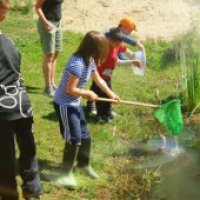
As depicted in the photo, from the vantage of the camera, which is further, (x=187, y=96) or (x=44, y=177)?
(x=187, y=96)

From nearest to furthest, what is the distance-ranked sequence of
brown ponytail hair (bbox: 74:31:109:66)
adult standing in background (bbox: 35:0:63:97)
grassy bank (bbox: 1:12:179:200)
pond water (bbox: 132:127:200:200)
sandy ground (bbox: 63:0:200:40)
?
brown ponytail hair (bbox: 74:31:109:66)
grassy bank (bbox: 1:12:179:200)
pond water (bbox: 132:127:200:200)
adult standing in background (bbox: 35:0:63:97)
sandy ground (bbox: 63:0:200:40)

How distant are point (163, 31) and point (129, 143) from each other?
4468mm

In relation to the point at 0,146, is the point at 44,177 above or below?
below

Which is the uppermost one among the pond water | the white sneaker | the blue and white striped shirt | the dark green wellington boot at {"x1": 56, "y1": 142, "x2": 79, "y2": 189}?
the blue and white striped shirt

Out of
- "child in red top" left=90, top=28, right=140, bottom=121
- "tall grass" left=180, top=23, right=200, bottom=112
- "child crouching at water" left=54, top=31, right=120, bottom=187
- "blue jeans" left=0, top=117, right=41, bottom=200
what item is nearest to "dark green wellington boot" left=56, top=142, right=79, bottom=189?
"child crouching at water" left=54, top=31, right=120, bottom=187

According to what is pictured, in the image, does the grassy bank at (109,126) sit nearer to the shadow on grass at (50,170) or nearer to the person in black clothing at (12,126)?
the shadow on grass at (50,170)

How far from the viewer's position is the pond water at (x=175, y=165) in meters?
5.21

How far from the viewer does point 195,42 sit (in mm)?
8195

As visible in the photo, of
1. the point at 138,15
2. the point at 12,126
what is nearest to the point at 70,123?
the point at 12,126

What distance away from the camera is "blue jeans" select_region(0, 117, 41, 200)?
4117 millimetres

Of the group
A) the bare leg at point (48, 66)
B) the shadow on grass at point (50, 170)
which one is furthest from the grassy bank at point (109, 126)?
the bare leg at point (48, 66)

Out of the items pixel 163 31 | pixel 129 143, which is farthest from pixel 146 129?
pixel 163 31

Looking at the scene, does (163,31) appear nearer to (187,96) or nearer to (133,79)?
(133,79)

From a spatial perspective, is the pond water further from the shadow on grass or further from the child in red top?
the shadow on grass
